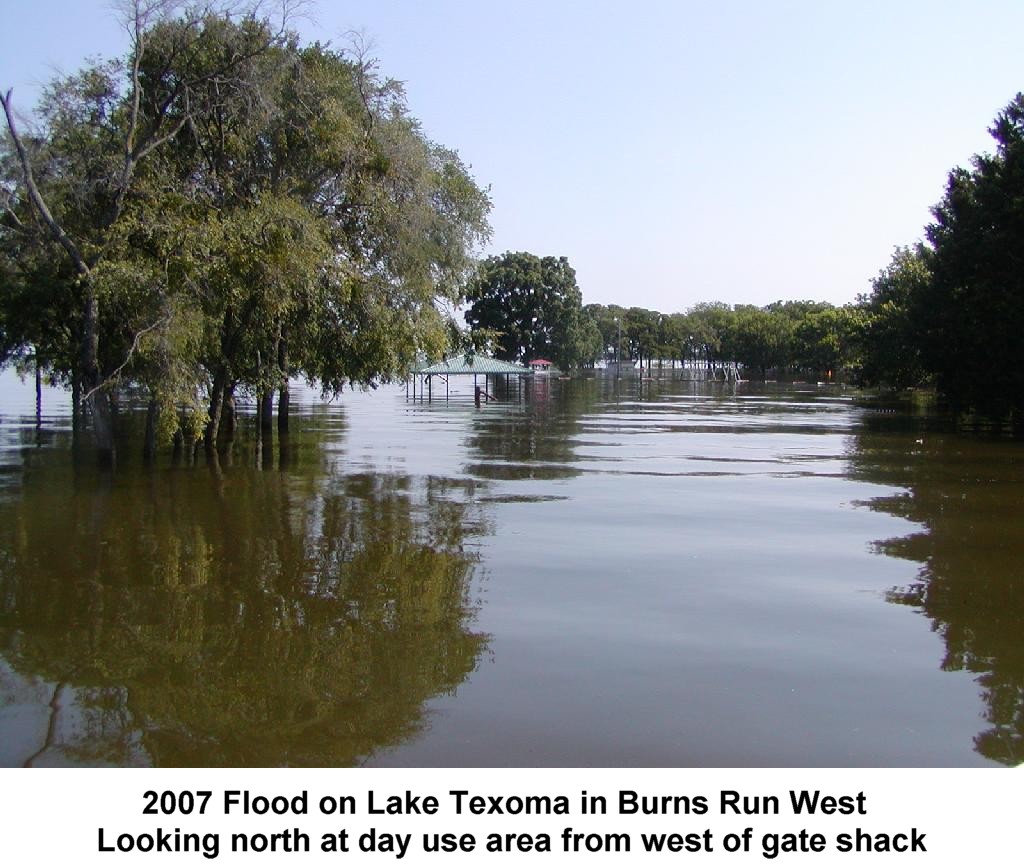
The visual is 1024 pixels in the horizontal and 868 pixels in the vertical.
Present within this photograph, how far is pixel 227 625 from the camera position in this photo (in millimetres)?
9055

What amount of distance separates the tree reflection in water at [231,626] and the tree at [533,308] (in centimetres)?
9127

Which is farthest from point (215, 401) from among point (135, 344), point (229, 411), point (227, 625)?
point (227, 625)

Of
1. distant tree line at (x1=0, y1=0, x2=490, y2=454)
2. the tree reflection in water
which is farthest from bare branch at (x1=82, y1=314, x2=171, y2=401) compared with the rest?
the tree reflection in water

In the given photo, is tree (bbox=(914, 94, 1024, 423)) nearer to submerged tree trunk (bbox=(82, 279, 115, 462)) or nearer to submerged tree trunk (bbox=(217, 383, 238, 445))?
submerged tree trunk (bbox=(217, 383, 238, 445))

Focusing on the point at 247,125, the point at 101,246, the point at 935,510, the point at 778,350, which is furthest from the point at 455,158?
the point at 778,350

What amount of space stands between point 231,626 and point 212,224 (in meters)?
12.2

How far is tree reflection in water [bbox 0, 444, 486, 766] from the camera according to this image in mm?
6473

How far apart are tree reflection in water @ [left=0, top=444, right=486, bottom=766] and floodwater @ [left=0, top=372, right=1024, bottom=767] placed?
0.04 m

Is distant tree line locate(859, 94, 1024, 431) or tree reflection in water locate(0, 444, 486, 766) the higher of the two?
distant tree line locate(859, 94, 1024, 431)

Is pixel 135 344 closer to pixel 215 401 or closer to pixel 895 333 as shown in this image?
pixel 215 401

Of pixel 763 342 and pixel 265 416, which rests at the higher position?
pixel 763 342

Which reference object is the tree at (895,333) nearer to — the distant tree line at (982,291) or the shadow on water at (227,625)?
the distant tree line at (982,291)

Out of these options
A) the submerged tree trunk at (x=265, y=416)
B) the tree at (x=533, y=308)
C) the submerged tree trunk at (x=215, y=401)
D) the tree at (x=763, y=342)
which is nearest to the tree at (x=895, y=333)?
the submerged tree trunk at (x=265, y=416)

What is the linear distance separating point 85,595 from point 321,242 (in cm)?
1219
